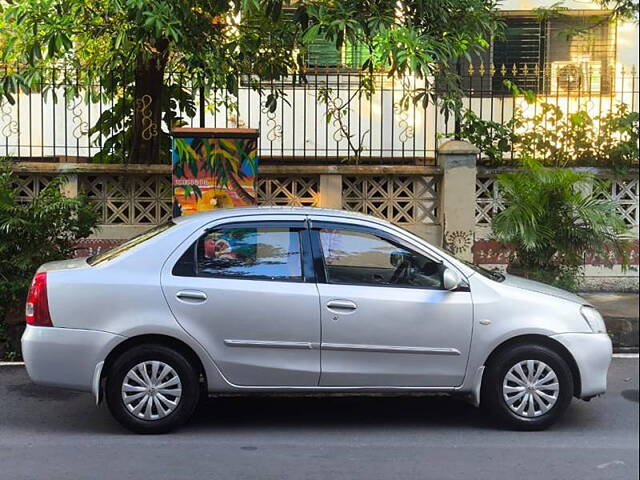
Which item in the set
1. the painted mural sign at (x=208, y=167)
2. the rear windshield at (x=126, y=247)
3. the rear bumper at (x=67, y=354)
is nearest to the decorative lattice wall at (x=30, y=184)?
the painted mural sign at (x=208, y=167)

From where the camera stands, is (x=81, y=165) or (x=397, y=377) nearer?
(x=397, y=377)

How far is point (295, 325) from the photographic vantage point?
5887mm

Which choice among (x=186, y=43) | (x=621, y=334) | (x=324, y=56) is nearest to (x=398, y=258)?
(x=186, y=43)

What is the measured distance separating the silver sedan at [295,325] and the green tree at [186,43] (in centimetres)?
214

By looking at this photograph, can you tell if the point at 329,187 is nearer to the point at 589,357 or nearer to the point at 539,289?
the point at 539,289

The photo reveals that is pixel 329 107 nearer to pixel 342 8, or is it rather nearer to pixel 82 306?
pixel 342 8

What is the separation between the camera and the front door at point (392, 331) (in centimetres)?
591

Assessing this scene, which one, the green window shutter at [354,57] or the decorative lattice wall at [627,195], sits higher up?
the green window shutter at [354,57]

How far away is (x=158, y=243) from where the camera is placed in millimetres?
6035

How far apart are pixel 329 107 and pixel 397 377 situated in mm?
6022

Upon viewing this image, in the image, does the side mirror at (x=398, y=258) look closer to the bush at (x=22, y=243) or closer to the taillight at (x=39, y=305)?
the taillight at (x=39, y=305)

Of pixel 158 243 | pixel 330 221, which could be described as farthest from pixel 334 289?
pixel 158 243

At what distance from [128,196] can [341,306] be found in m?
5.33

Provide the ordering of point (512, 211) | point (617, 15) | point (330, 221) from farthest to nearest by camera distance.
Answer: point (617, 15) → point (512, 211) → point (330, 221)
